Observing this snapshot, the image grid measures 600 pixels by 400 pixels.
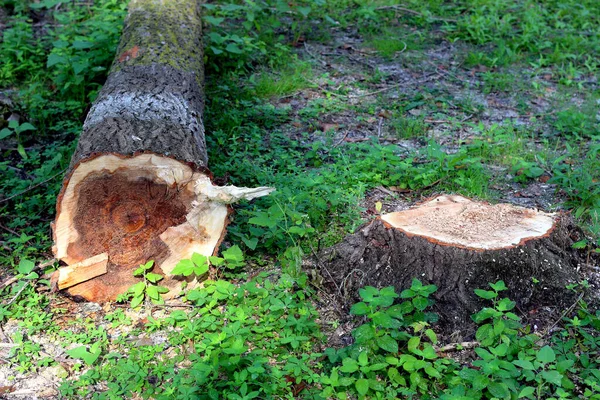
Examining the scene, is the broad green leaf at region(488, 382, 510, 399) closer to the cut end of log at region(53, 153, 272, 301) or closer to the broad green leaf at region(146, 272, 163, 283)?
the cut end of log at region(53, 153, 272, 301)

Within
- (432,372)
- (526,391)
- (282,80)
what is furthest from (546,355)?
(282,80)

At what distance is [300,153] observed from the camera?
16.8 ft

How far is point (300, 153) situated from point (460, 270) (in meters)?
2.14

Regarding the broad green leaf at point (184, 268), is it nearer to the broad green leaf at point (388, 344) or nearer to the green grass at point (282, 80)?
the broad green leaf at point (388, 344)

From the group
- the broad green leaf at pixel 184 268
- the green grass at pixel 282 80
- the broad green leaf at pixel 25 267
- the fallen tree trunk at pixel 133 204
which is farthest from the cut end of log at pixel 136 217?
the green grass at pixel 282 80

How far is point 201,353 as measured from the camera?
10.6 feet

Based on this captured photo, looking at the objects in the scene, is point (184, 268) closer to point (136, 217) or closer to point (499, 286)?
point (136, 217)

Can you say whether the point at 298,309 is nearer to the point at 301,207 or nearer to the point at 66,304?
the point at 301,207

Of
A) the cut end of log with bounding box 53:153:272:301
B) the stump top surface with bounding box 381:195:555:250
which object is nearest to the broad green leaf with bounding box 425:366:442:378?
the stump top surface with bounding box 381:195:555:250

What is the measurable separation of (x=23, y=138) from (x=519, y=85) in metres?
4.55

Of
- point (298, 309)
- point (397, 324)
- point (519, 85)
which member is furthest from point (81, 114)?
point (519, 85)

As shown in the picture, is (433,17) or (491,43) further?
(433,17)

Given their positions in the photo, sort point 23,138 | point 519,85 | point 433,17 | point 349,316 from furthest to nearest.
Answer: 1. point 433,17
2. point 519,85
3. point 23,138
4. point 349,316

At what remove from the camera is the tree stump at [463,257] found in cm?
328
